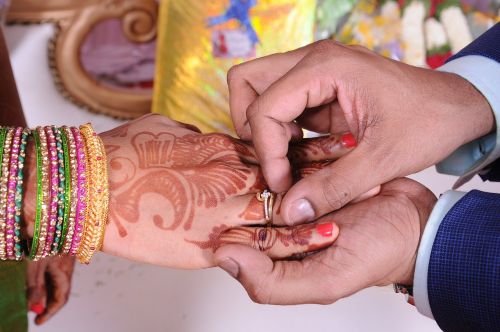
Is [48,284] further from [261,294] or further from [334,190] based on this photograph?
[334,190]

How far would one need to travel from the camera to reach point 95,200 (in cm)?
94

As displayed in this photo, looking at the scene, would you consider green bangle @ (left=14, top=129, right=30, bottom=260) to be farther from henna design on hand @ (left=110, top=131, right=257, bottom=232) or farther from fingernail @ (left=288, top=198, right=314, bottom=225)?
fingernail @ (left=288, top=198, right=314, bottom=225)

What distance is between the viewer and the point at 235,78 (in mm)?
1112

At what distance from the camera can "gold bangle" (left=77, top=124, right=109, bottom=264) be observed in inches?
37.1

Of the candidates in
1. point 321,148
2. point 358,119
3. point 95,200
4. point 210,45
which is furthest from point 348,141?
point 210,45

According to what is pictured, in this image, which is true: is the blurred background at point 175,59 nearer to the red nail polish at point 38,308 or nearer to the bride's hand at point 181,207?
the red nail polish at point 38,308

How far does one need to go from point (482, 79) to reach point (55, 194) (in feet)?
2.51

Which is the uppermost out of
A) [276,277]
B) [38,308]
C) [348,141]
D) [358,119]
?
[358,119]

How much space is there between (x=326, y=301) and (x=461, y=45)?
1.39 m

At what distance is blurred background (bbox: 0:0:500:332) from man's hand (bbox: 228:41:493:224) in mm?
990

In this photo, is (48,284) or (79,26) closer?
(48,284)

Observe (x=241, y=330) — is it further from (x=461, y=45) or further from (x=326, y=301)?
(x=461, y=45)

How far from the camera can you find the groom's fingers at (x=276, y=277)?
0.93m

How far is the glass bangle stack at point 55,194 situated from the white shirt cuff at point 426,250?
51 cm
